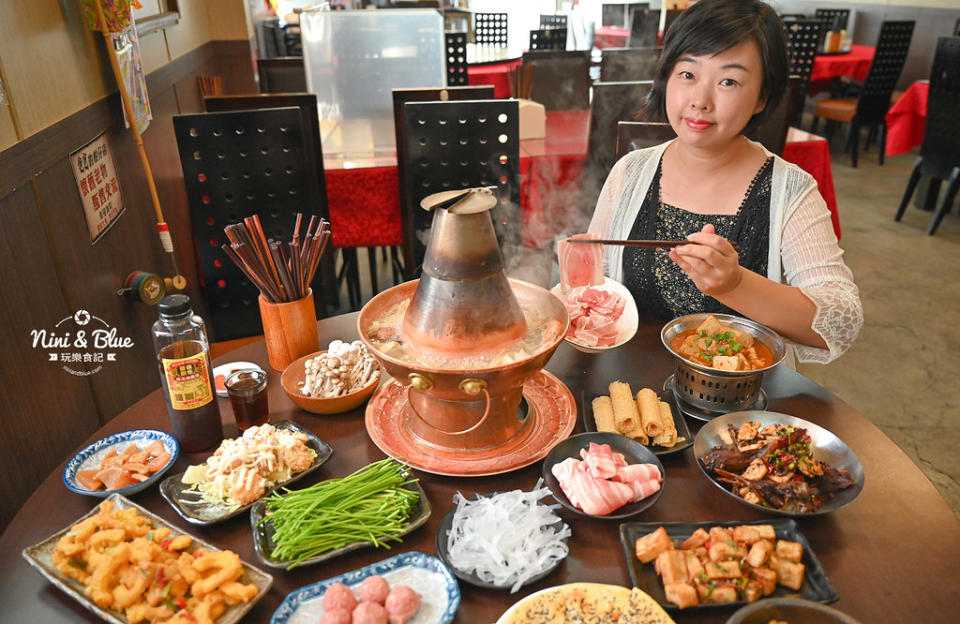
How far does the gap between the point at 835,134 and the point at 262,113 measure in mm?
9378

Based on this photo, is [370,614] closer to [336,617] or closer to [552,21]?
[336,617]

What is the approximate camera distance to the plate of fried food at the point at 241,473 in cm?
137

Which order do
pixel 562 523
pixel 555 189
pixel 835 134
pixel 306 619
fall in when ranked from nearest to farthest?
pixel 306 619
pixel 562 523
pixel 555 189
pixel 835 134

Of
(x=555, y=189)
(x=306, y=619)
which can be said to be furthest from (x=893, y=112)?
(x=306, y=619)

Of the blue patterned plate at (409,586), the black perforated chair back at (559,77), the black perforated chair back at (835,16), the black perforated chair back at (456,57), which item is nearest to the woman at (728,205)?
the blue patterned plate at (409,586)

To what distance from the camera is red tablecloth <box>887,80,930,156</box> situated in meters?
6.40

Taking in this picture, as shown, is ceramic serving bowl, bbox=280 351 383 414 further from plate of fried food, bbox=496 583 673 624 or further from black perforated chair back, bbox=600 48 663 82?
black perforated chair back, bbox=600 48 663 82

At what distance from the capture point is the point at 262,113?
292cm

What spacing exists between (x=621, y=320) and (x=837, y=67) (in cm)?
804

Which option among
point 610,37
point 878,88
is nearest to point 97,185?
point 878,88

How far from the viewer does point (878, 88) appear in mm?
7848

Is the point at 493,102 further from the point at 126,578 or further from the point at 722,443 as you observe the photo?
the point at 126,578

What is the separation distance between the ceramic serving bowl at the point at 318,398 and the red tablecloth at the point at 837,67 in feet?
27.5

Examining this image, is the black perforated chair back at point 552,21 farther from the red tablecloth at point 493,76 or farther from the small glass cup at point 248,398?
the small glass cup at point 248,398
